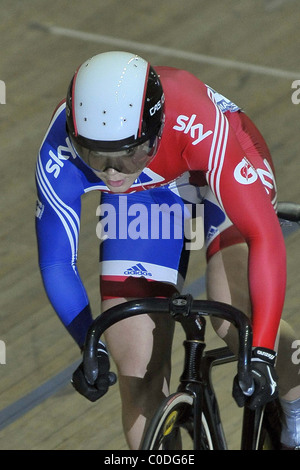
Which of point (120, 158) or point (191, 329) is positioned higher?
point (120, 158)

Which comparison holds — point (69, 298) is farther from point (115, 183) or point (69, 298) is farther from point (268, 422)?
point (268, 422)

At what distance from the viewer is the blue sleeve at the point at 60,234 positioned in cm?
297

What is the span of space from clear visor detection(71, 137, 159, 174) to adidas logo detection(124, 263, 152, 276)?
39 centimetres

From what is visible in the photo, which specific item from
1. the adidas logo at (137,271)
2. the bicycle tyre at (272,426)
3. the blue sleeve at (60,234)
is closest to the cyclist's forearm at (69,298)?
the blue sleeve at (60,234)

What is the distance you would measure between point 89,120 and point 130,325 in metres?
0.62

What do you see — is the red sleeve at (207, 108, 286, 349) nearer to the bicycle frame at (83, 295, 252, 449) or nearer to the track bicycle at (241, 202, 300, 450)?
the bicycle frame at (83, 295, 252, 449)

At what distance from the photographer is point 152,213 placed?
10.6ft

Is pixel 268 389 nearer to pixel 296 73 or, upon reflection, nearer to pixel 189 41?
pixel 296 73

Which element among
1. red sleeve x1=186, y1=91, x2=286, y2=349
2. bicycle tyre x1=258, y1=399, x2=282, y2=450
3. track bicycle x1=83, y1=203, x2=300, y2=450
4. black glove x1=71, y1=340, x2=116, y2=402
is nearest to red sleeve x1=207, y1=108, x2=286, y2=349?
red sleeve x1=186, y1=91, x2=286, y2=349

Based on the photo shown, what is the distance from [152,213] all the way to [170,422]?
75 centimetres

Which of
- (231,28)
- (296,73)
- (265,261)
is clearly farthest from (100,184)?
(231,28)

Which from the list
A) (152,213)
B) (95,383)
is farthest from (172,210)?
(95,383)

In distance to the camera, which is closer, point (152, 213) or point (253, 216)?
point (253, 216)

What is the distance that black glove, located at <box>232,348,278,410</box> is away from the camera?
8.45 feet
